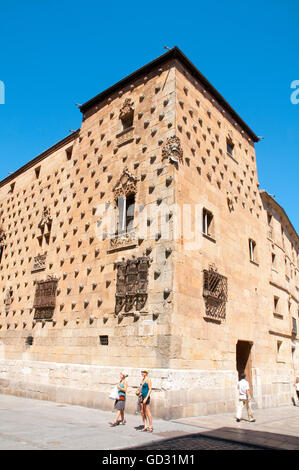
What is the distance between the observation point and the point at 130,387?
9.78 meters

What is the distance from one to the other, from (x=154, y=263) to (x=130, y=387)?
3.40 m

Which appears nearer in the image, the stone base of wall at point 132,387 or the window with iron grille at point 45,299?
the stone base of wall at point 132,387

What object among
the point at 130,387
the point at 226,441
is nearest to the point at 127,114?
the point at 130,387

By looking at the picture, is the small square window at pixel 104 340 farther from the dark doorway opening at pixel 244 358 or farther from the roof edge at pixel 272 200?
the roof edge at pixel 272 200

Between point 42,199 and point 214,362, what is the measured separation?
11.2m

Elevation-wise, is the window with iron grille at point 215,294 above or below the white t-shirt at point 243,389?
above

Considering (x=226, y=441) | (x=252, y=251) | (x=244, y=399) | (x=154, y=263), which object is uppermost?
(x=252, y=251)

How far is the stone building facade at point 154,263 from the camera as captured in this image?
10.3 meters

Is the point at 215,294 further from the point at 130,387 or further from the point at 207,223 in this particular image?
the point at 130,387

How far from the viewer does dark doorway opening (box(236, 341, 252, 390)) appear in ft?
45.0

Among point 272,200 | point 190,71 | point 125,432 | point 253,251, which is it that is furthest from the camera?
point 272,200

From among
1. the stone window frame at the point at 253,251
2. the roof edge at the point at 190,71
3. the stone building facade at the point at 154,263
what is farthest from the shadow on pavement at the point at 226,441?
the roof edge at the point at 190,71

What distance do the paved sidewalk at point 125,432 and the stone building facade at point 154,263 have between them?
89 cm

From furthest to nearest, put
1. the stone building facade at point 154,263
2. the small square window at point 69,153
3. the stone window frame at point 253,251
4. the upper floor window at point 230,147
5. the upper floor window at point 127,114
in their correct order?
the small square window at point 69,153 → the upper floor window at point 230,147 → the stone window frame at point 253,251 → the upper floor window at point 127,114 → the stone building facade at point 154,263
